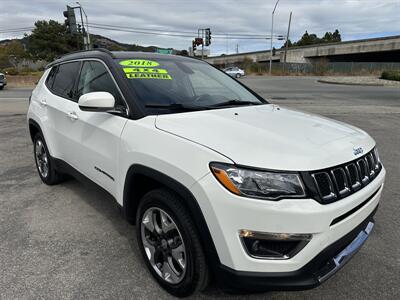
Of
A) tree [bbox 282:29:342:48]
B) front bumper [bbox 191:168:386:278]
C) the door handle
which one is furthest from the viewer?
tree [bbox 282:29:342:48]

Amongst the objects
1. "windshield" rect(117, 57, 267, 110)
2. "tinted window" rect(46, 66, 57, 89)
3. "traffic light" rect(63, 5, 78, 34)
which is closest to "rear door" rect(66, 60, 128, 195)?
"windshield" rect(117, 57, 267, 110)

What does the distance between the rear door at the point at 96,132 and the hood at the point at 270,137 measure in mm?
511

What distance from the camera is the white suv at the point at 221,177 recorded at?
183 cm

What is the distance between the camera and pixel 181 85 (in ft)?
10.2

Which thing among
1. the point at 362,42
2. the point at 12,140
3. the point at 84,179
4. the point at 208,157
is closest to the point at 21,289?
the point at 84,179

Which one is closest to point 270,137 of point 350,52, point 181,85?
point 181,85

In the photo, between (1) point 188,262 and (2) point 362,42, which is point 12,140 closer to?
(1) point 188,262

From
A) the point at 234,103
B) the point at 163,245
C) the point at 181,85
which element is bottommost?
the point at 163,245

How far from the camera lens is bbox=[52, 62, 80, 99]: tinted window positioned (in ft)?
12.0

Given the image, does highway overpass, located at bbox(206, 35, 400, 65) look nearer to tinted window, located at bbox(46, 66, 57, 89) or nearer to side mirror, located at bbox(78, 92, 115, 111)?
tinted window, located at bbox(46, 66, 57, 89)

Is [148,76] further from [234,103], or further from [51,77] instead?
[51,77]

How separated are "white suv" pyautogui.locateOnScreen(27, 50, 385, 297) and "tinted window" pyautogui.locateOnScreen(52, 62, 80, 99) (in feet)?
1.50

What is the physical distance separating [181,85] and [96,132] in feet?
2.94

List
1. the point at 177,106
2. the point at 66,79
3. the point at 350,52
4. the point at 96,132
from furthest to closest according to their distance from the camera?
the point at 350,52 → the point at 66,79 → the point at 96,132 → the point at 177,106
